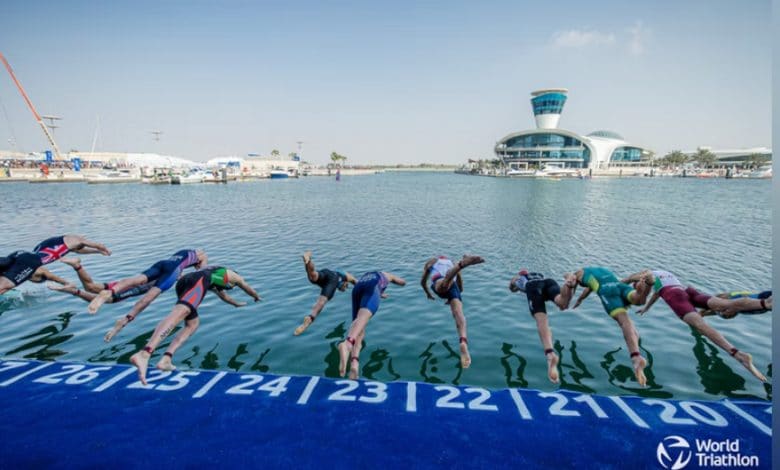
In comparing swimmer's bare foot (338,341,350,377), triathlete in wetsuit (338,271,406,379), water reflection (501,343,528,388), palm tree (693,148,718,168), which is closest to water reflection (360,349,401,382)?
triathlete in wetsuit (338,271,406,379)

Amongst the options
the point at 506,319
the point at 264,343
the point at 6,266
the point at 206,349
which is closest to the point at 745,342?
the point at 506,319

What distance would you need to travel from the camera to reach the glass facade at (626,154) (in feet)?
466

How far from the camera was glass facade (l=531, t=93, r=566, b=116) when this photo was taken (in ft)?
447

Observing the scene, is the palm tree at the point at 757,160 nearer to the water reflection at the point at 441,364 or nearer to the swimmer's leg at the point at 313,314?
the water reflection at the point at 441,364

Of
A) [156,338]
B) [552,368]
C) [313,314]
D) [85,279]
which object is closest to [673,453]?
[552,368]

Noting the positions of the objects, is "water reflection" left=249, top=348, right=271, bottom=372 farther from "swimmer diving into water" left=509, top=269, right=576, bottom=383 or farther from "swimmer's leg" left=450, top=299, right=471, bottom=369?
"swimmer diving into water" left=509, top=269, right=576, bottom=383

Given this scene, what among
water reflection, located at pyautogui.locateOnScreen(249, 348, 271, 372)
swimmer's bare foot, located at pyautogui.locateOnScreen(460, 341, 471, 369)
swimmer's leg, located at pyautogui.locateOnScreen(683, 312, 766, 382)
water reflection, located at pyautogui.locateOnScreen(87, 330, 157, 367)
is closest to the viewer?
swimmer's leg, located at pyautogui.locateOnScreen(683, 312, 766, 382)

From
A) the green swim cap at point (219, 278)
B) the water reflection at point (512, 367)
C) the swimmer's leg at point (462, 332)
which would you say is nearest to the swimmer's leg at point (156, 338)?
the green swim cap at point (219, 278)

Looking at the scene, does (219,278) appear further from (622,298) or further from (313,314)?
(622,298)

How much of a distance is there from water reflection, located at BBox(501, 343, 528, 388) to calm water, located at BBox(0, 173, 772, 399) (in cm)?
4

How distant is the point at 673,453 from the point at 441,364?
14.0ft

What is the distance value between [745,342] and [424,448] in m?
10.0

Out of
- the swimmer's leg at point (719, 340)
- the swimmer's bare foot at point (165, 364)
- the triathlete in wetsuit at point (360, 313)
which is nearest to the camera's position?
the swimmer's leg at point (719, 340)

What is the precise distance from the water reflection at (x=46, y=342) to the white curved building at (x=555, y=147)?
145 meters
